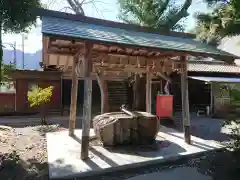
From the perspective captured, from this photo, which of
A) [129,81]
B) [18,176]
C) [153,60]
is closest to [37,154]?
[18,176]

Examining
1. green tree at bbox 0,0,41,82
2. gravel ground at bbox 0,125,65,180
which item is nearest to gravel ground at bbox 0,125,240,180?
gravel ground at bbox 0,125,65,180

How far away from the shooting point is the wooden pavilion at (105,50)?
5954mm

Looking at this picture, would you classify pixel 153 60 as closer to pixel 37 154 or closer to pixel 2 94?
pixel 37 154

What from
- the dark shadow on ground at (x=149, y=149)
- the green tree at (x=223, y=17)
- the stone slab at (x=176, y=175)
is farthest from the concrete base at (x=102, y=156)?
the green tree at (x=223, y=17)

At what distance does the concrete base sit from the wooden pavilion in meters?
0.38

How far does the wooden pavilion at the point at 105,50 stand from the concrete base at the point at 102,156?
15.0 inches

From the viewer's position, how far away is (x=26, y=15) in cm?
740

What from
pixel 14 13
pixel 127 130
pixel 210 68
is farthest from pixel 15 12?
pixel 210 68

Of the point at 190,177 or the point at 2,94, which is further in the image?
the point at 2,94

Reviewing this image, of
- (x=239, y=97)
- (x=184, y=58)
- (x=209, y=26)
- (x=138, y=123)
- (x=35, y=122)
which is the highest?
(x=209, y=26)

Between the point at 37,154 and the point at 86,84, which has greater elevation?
the point at 86,84

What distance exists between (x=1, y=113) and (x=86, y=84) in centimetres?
1136

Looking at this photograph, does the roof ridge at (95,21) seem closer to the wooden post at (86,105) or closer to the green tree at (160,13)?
the wooden post at (86,105)

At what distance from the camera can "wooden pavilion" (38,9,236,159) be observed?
19.5 feet
